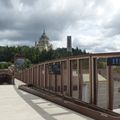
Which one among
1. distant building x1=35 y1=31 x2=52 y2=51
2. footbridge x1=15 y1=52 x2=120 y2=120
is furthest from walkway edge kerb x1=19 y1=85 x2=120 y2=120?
distant building x1=35 y1=31 x2=52 y2=51

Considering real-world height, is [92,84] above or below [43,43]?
below

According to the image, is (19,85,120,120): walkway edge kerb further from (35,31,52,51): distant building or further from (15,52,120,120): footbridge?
(35,31,52,51): distant building

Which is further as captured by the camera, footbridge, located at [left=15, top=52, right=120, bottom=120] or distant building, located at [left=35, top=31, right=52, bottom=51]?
distant building, located at [left=35, top=31, right=52, bottom=51]

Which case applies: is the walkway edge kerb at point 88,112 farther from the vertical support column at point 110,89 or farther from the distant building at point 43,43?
the distant building at point 43,43

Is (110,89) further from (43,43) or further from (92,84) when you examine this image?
(43,43)

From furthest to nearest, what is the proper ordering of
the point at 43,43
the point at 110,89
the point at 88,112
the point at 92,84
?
the point at 43,43, the point at 92,84, the point at 110,89, the point at 88,112

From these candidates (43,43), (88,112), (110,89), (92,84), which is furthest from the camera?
(43,43)

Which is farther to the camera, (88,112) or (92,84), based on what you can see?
(92,84)

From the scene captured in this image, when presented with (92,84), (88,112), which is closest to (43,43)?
(92,84)

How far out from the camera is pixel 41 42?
188 m

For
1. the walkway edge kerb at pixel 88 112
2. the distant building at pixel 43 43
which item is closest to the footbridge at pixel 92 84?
the walkway edge kerb at pixel 88 112

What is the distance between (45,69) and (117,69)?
12074mm

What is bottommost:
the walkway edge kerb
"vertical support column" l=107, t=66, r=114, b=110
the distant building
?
the walkway edge kerb

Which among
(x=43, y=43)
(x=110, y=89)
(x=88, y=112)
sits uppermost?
(x=43, y=43)
